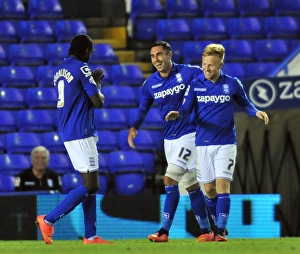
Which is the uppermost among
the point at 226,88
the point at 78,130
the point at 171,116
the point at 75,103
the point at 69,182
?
the point at 226,88

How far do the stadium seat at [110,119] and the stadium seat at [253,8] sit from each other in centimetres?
416

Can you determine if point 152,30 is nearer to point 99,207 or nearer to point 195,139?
point 99,207

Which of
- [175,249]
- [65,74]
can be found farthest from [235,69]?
[175,249]

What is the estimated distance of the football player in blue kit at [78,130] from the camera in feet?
27.9

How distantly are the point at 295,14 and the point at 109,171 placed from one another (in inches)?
237

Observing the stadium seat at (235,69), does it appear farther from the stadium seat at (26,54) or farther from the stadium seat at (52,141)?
the stadium seat at (52,141)

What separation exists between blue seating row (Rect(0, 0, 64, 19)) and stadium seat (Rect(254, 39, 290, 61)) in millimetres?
3621

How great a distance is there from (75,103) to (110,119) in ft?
20.0

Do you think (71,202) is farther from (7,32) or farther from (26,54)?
(7,32)

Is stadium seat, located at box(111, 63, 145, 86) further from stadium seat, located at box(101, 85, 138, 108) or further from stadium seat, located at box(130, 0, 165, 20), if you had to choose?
stadium seat, located at box(130, 0, 165, 20)

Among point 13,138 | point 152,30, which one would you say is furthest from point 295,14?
point 13,138

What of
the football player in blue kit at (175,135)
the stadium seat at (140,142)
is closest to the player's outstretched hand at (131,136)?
the football player in blue kit at (175,135)

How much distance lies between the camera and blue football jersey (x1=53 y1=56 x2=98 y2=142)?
Answer: 8547mm

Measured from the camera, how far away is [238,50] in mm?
16719
